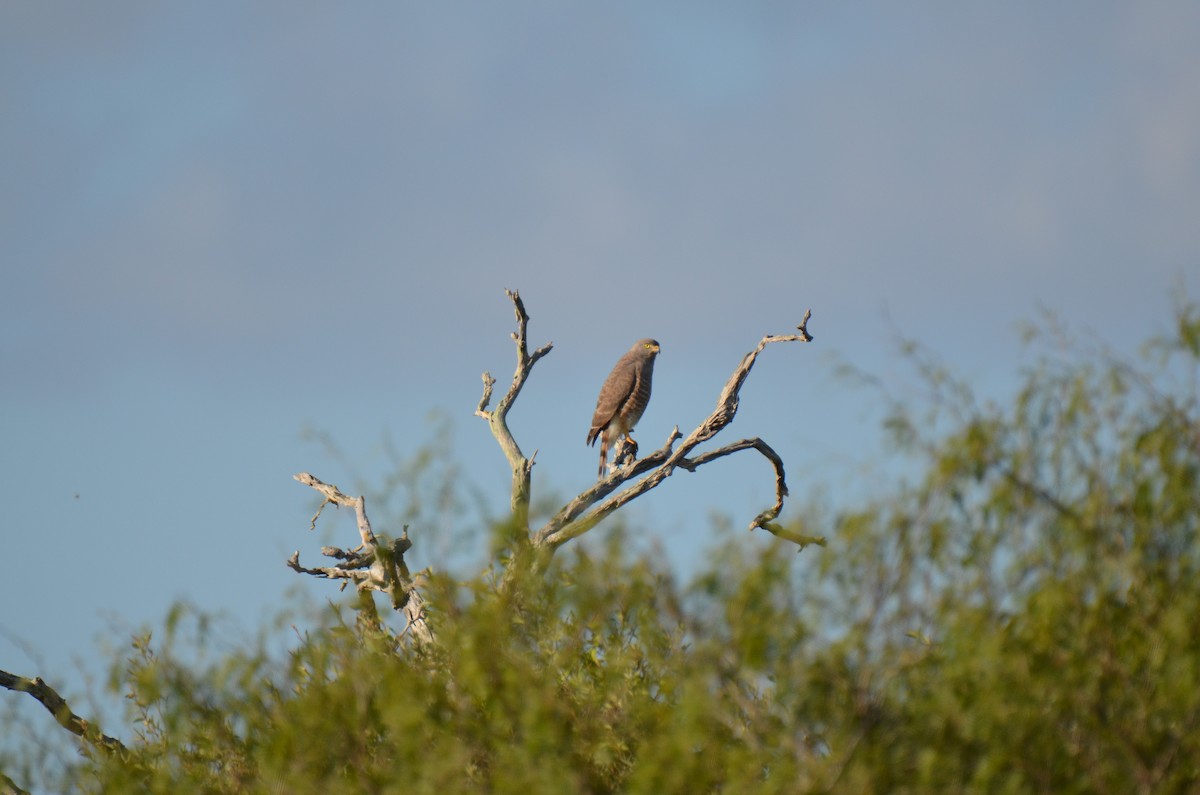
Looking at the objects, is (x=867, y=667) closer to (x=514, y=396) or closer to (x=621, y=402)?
(x=514, y=396)

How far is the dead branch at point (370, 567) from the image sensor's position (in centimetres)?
982

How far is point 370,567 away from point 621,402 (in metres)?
5.06

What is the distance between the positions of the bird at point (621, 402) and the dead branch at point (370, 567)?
351cm

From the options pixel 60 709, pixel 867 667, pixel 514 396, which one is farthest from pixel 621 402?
pixel 867 667

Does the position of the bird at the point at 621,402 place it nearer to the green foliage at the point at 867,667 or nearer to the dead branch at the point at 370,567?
the dead branch at the point at 370,567

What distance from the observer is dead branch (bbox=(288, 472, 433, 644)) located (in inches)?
387

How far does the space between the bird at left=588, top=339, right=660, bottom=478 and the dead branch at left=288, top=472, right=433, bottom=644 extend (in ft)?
11.5

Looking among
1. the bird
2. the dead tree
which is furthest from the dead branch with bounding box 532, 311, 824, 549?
the bird

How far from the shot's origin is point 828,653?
18.7 ft

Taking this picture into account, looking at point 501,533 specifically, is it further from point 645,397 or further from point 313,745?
point 645,397

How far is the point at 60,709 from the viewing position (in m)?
9.00

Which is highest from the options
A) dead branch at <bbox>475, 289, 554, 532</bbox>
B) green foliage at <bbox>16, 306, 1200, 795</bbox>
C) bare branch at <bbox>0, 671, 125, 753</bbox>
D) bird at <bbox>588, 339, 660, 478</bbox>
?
bird at <bbox>588, 339, 660, 478</bbox>

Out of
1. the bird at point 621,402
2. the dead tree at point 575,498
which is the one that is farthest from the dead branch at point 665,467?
the bird at point 621,402

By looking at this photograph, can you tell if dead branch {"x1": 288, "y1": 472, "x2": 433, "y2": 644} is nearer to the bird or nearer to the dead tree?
the dead tree
